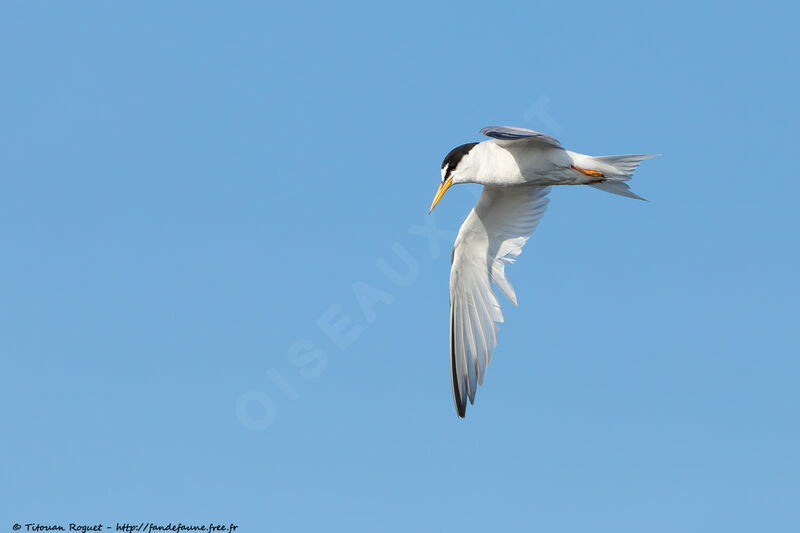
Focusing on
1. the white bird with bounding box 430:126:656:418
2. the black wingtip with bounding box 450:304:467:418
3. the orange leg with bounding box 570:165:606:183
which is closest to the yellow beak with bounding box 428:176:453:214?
the white bird with bounding box 430:126:656:418

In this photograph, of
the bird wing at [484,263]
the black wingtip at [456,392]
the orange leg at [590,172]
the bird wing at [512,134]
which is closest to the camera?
the bird wing at [512,134]

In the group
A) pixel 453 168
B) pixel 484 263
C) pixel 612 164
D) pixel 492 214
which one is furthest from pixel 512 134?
pixel 484 263

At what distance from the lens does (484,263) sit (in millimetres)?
11938

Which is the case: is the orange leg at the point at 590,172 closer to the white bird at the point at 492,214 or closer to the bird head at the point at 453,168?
the white bird at the point at 492,214

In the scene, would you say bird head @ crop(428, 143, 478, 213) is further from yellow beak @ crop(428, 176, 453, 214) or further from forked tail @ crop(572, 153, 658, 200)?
forked tail @ crop(572, 153, 658, 200)

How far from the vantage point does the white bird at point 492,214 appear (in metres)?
10.5

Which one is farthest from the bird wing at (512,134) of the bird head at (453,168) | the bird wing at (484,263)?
the bird wing at (484,263)

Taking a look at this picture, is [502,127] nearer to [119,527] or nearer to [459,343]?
[459,343]

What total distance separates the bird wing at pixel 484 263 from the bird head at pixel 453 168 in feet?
3.05

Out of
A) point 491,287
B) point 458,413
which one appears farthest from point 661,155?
point 458,413

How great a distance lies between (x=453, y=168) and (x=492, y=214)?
4.09ft

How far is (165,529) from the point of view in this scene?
38.1 feet

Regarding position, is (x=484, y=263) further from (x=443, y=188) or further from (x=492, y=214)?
(x=443, y=188)

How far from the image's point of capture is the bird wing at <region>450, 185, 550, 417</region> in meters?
11.6
